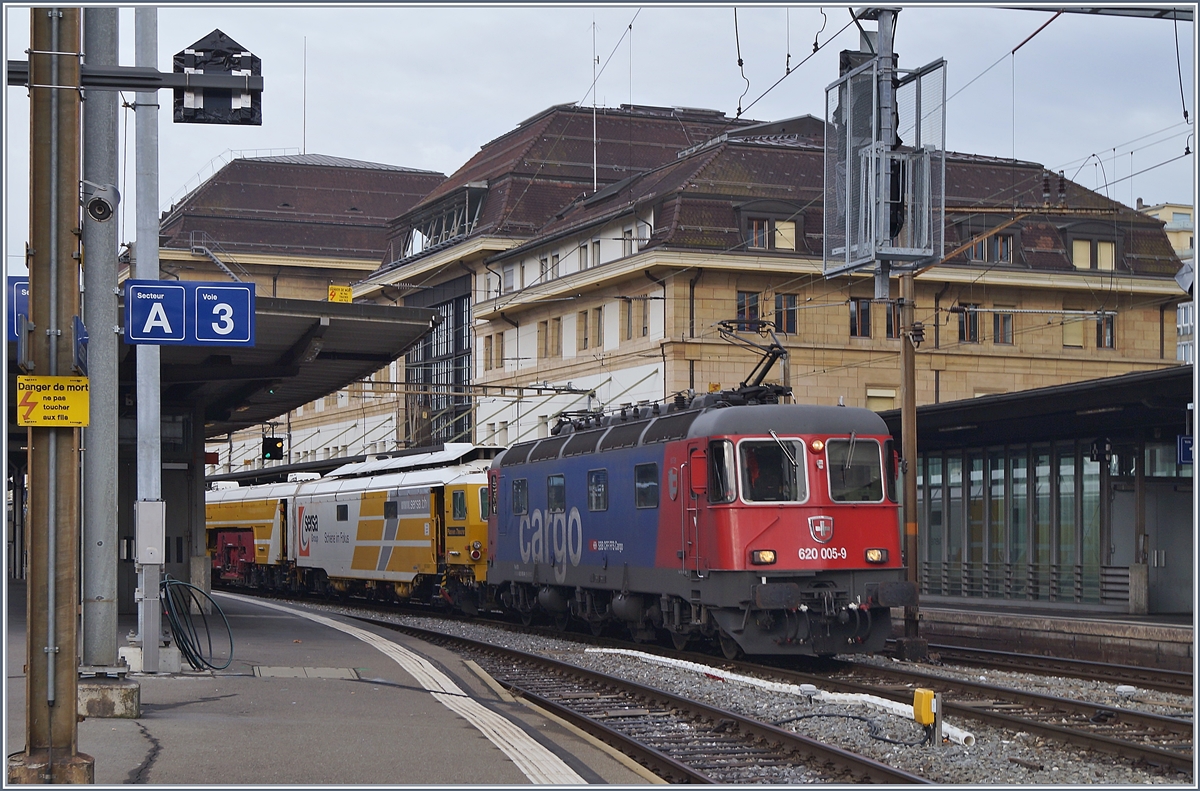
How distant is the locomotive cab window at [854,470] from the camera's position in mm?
18484

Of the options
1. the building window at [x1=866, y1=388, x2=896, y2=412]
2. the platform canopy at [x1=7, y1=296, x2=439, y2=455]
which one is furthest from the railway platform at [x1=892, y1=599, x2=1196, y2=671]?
the building window at [x1=866, y1=388, x2=896, y2=412]

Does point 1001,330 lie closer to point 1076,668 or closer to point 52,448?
point 1076,668

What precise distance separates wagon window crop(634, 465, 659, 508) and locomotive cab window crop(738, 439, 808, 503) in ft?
6.39

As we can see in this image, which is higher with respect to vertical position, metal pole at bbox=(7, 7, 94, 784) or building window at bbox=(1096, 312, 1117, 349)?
building window at bbox=(1096, 312, 1117, 349)

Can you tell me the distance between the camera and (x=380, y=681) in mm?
15523

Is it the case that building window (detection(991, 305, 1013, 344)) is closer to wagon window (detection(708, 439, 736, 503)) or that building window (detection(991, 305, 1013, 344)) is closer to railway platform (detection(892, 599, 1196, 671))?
railway platform (detection(892, 599, 1196, 671))

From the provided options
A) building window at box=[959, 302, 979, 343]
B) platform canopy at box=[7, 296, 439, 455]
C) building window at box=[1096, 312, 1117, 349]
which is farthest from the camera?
building window at box=[1096, 312, 1117, 349]

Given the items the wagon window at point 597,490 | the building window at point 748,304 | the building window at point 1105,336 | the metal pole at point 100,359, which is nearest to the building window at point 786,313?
the building window at point 748,304

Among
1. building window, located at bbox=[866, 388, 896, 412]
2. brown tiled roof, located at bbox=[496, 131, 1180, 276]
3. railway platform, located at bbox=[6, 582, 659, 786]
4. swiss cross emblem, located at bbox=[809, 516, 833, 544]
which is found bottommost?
railway platform, located at bbox=[6, 582, 659, 786]

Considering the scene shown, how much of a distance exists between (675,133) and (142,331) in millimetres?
50895

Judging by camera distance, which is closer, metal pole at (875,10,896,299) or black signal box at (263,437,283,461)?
metal pole at (875,10,896,299)

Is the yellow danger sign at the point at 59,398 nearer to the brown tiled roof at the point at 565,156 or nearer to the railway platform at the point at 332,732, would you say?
the railway platform at the point at 332,732

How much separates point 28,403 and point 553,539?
15826mm

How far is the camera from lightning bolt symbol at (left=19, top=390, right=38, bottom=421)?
862 centimetres
